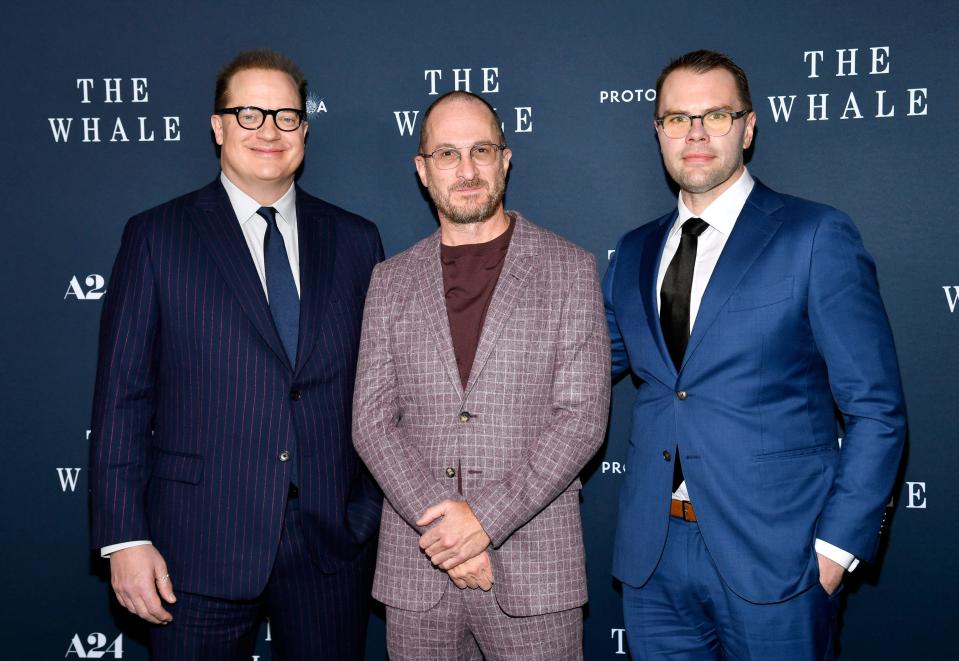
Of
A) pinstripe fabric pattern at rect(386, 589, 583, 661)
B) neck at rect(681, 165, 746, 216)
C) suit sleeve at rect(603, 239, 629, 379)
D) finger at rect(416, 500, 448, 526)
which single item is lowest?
pinstripe fabric pattern at rect(386, 589, 583, 661)

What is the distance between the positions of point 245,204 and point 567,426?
112cm

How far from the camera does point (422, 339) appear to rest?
81.0 inches

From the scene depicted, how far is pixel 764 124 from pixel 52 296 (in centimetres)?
269

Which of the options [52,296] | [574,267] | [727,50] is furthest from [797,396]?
[52,296]

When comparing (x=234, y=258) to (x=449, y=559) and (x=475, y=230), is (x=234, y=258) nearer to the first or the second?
(x=475, y=230)

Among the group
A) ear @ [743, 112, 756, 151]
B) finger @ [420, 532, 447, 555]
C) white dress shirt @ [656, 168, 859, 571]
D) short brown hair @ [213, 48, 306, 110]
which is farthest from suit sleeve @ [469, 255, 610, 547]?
short brown hair @ [213, 48, 306, 110]

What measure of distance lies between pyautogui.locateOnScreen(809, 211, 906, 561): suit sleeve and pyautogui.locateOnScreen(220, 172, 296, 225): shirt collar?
1.46 m

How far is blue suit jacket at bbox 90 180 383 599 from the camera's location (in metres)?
2.01

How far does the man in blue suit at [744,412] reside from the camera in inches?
72.3

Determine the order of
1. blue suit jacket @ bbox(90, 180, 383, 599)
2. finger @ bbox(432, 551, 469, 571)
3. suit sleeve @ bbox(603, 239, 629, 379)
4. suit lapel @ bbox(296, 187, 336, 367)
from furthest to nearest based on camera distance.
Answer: suit sleeve @ bbox(603, 239, 629, 379) < suit lapel @ bbox(296, 187, 336, 367) < blue suit jacket @ bbox(90, 180, 383, 599) < finger @ bbox(432, 551, 469, 571)

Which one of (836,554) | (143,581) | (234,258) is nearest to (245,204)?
(234,258)

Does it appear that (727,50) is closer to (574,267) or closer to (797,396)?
(574,267)

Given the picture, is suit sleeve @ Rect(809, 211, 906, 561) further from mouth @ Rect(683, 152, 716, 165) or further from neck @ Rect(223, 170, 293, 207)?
neck @ Rect(223, 170, 293, 207)

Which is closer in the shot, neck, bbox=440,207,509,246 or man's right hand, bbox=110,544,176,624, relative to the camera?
man's right hand, bbox=110,544,176,624
